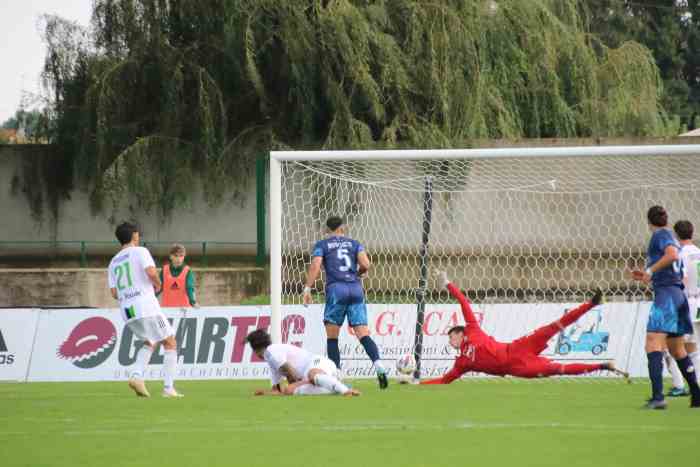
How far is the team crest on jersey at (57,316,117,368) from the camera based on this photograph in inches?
692

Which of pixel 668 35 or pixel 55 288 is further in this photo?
pixel 668 35

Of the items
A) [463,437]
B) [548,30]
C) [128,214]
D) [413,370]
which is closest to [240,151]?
[128,214]

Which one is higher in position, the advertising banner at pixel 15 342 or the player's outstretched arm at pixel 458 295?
the player's outstretched arm at pixel 458 295

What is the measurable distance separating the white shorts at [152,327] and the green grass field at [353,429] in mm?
719

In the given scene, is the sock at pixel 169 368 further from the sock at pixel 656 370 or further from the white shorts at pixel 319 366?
the sock at pixel 656 370

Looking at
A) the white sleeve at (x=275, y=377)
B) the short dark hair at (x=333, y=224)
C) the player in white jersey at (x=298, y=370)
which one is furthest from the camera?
the short dark hair at (x=333, y=224)

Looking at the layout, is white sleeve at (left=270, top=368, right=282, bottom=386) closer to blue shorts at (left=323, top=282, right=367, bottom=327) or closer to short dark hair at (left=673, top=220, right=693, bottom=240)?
blue shorts at (left=323, top=282, right=367, bottom=327)

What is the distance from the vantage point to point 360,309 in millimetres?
13875

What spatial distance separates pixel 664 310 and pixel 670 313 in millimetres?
59

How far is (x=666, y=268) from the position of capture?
10453mm

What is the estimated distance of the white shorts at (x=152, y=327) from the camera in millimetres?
12594

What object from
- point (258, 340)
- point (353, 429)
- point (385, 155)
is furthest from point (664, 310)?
point (385, 155)

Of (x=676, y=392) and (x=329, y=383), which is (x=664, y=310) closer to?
(x=676, y=392)

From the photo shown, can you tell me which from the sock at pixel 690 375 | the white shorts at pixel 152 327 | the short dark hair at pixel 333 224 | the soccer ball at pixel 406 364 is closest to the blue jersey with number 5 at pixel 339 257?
the short dark hair at pixel 333 224
